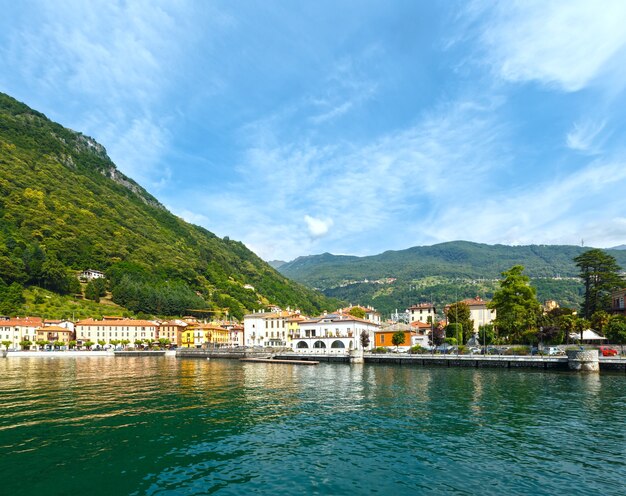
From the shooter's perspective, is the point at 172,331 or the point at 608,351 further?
the point at 172,331

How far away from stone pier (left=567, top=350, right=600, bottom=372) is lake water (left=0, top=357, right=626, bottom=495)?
1298 cm

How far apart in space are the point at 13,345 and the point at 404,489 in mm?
115992

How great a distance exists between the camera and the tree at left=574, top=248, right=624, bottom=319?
77062 mm

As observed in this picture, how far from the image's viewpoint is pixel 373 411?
28078 millimetres

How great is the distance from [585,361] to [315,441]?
42288 millimetres

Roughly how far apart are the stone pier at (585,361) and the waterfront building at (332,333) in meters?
42.9

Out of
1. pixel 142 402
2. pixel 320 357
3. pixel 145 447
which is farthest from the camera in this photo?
pixel 320 357

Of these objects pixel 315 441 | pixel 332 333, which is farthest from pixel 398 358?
pixel 315 441

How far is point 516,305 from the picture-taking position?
67188 mm

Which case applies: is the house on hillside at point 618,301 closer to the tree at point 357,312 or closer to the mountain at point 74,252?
the tree at point 357,312

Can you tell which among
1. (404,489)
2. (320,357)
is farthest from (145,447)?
(320,357)

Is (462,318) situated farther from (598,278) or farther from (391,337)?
(598,278)

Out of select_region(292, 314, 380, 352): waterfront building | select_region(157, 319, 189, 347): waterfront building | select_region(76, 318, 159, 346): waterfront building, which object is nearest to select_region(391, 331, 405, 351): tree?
select_region(292, 314, 380, 352): waterfront building

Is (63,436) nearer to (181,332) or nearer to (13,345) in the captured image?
(13,345)
